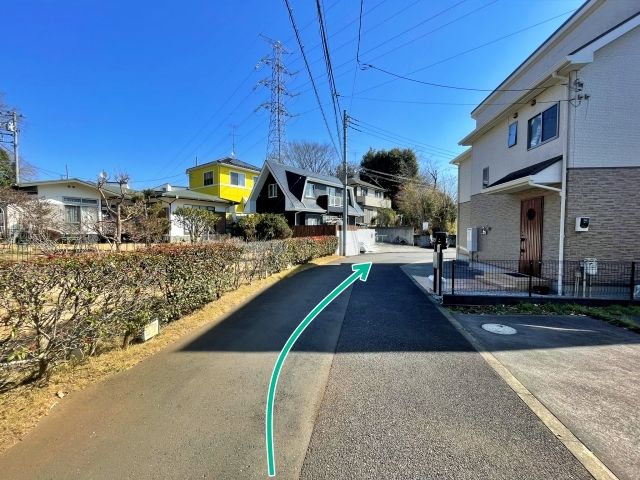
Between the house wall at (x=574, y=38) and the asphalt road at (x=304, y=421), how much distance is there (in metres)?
8.64

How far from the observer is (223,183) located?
29094 mm

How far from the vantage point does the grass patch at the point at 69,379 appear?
8.53 ft

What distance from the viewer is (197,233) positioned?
1667cm

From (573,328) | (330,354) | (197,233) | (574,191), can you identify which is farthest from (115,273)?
(197,233)

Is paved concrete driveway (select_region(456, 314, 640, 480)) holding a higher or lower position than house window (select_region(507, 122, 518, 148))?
lower

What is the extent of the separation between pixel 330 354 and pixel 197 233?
14.0m

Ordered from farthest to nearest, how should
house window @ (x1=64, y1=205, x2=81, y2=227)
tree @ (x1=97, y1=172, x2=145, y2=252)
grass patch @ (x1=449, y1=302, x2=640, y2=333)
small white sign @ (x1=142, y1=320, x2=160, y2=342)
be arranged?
house window @ (x1=64, y1=205, x2=81, y2=227), tree @ (x1=97, y1=172, x2=145, y2=252), grass patch @ (x1=449, y1=302, x2=640, y2=333), small white sign @ (x1=142, y1=320, x2=160, y2=342)

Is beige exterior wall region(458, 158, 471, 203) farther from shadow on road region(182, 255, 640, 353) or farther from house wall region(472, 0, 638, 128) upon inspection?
shadow on road region(182, 255, 640, 353)

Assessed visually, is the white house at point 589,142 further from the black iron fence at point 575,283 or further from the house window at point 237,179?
the house window at point 237,179

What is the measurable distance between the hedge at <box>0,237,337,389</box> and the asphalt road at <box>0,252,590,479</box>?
1.72 feet

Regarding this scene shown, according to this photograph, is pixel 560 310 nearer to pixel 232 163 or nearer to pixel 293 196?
pixel 293 196

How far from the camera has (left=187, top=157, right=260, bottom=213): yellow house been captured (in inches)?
1141

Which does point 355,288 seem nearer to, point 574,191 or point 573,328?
point 573,328
